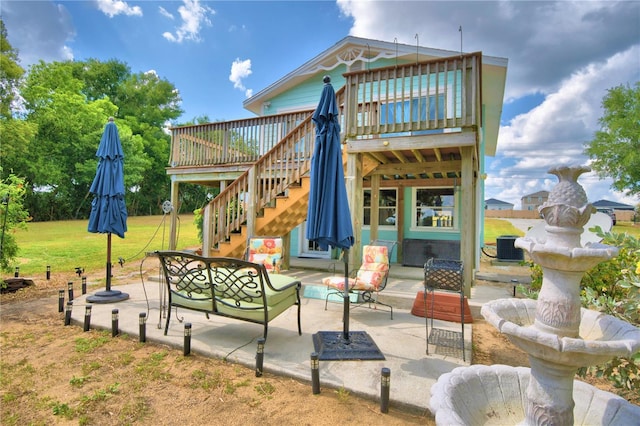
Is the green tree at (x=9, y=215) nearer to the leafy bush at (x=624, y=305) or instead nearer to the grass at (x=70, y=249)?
the grass at (x=70, y=249)

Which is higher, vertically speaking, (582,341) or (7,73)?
(7,73)

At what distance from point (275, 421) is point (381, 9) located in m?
8.49

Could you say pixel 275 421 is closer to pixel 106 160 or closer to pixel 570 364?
pixel 570 364

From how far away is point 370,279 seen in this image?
484 cm

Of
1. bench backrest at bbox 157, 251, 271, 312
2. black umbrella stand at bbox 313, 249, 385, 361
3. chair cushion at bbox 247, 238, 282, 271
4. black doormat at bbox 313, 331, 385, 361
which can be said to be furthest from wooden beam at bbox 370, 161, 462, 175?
bench backrest at bbox 157, 251, 271, 312

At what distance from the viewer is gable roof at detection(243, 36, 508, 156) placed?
308 inches

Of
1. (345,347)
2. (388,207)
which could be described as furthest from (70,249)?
(345,347)

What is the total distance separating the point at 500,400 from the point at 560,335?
69cm

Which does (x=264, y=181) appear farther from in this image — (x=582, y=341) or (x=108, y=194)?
(x=582, y=341)

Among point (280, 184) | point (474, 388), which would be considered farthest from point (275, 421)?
point (280, 184)

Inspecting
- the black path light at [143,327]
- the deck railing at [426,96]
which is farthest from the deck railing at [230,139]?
the black path light at [143,327]

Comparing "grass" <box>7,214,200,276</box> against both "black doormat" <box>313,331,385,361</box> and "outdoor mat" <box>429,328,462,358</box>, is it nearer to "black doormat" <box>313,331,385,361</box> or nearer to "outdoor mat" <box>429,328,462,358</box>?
"black doormat" <box>313,331,385,361</box>

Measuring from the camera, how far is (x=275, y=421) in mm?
2365

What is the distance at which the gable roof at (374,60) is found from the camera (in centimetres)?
782
